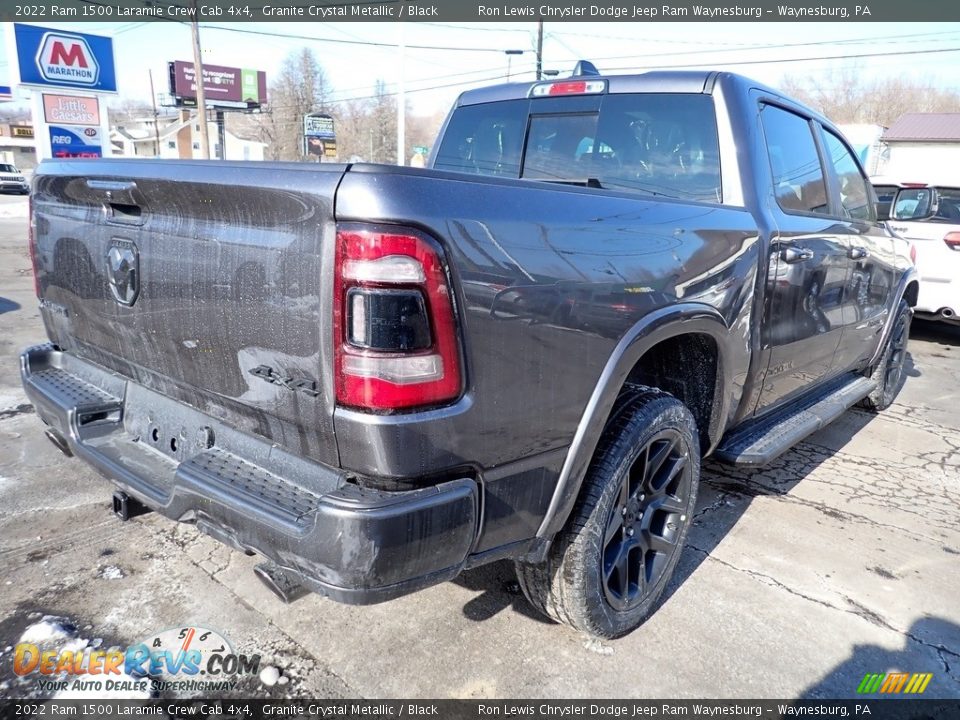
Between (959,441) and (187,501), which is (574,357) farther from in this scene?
(959,441)

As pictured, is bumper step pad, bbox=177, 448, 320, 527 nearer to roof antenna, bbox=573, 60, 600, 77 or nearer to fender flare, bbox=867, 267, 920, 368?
roof antenna, bbox=573, 60, 600, 77

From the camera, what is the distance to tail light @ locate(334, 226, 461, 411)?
1.61m

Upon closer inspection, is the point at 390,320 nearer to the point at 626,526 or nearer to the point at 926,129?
the point at 626,526

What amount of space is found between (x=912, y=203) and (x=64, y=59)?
16.8m

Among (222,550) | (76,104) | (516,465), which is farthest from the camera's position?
(76,104)

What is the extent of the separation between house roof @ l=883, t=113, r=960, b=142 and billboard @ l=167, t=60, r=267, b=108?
47.1 metres

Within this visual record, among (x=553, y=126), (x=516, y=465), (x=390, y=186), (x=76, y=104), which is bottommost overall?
(x=516, y=465)

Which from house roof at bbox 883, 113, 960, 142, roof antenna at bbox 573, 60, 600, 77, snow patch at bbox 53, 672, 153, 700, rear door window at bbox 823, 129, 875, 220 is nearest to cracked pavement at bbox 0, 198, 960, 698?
snow patch at bbox 53, 672, 153, 700

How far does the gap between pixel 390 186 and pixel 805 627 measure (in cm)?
241

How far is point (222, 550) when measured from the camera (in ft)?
10.1

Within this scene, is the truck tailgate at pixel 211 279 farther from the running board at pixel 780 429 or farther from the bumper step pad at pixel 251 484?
the running board at pixel 780 429

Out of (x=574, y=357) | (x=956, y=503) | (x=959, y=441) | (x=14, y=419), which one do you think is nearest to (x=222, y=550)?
(x=574, y=357)

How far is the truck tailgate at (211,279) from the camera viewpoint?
5.65 ft

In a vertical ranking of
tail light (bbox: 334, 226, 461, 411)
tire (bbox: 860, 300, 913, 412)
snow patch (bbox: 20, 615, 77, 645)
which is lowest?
snow patch (bbox: 20, 615, 77, 645)
